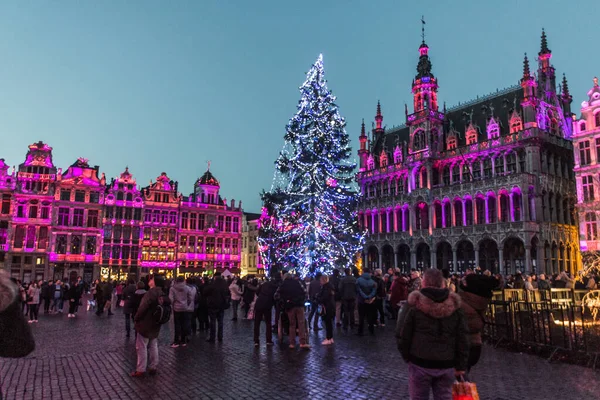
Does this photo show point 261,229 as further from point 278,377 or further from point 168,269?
point 168,269

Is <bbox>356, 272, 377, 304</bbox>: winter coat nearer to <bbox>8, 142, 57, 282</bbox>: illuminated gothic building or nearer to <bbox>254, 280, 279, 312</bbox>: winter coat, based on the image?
<bbox>254, 280, 279, 312</bbox>: winter coat

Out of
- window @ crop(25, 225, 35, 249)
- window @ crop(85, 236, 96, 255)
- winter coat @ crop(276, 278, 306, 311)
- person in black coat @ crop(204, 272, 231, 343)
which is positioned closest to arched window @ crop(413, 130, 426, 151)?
window @ crop(85, 236, 96, 255)

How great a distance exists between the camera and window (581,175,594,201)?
123ft

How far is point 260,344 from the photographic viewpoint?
13.1 meters

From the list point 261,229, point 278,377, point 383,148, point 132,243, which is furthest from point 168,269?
point 278,377

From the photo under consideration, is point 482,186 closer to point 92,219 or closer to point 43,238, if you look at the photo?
point 92,219

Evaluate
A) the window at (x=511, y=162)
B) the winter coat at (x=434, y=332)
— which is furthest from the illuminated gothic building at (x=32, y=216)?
the winter coat at (x=434, y=332)

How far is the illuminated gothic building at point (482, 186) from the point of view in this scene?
139ft

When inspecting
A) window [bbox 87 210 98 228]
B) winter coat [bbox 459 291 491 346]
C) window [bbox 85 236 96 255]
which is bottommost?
winter coat [bbox 459 291 491 346]

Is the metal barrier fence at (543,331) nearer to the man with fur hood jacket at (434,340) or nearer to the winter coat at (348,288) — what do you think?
the winter coat at (348,288)

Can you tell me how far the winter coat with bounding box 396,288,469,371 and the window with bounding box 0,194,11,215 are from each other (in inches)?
2361

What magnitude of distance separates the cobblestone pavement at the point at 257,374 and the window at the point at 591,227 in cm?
3009

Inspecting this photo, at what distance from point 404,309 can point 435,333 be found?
0.37m

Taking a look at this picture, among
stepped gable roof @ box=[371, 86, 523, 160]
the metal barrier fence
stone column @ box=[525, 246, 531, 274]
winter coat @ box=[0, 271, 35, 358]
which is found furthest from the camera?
stepped gable roof @ box=[371, 86, 523, 160]
